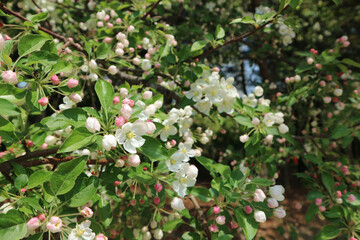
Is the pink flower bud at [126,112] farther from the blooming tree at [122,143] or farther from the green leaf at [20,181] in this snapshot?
the green leaf at [20,181]

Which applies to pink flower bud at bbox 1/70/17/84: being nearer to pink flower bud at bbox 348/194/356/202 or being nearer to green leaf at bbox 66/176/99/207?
green leaf at bbox 66/176/99/207

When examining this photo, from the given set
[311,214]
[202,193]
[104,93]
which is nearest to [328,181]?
[311,214]

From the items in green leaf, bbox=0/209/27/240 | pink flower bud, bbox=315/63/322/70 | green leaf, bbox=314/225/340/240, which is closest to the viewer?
green leaf, bbox=0/209/27/240

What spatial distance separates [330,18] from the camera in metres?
4.80

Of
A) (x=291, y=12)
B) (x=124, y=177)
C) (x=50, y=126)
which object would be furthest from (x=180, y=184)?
(x=291, y=12)

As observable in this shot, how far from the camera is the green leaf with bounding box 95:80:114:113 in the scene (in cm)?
105

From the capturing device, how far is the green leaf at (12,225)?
820mm

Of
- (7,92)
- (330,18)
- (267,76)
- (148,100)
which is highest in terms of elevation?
(7,92)

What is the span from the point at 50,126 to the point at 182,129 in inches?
34.2

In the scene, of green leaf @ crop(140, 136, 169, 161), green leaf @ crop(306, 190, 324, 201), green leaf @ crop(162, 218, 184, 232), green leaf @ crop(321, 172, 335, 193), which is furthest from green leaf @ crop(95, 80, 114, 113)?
green leaf @ crop(321, 172, 335, 193)

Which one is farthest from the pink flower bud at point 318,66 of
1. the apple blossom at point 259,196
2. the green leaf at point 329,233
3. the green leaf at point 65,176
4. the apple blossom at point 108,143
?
the green leaf at point 65,176

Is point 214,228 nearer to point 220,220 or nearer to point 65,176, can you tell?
point 220,220

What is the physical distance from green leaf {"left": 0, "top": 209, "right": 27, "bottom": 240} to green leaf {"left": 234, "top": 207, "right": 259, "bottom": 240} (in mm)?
972

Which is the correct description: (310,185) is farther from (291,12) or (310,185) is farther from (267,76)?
(291,12)
